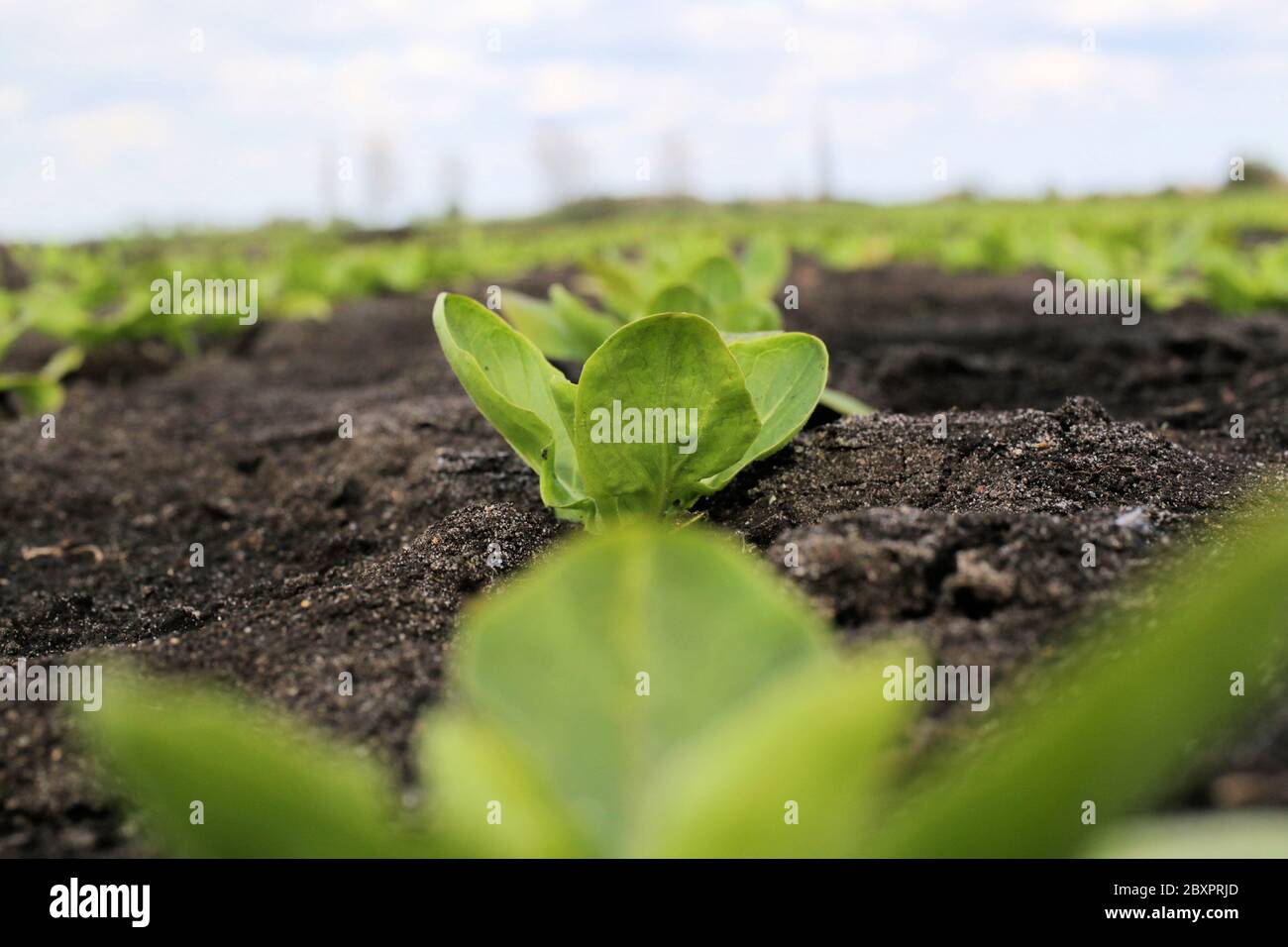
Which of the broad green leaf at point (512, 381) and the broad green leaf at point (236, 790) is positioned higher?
the broad green leaf at point (512, 381)

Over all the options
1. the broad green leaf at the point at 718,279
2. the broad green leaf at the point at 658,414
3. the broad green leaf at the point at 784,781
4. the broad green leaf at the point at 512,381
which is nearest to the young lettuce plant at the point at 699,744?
the broad green leaf at the point at 784,781

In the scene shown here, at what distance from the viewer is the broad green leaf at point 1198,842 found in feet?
1.81

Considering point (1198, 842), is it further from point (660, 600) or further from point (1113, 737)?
point (660, 600)

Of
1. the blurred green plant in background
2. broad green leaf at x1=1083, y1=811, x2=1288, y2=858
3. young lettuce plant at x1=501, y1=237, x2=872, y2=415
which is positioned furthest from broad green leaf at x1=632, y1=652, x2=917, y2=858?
the blurred green plant in background

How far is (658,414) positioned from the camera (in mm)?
1329

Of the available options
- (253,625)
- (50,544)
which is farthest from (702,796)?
(50,544)

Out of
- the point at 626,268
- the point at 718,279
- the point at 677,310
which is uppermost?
the point at 626,268

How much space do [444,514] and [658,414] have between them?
783 mm

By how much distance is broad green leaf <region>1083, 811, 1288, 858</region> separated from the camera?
553 mm

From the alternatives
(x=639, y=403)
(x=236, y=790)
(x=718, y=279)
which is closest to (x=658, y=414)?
(x=639, y=403)

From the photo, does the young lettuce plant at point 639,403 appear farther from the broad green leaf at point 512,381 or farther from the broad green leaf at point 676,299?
the broad green leaf at point 676,299

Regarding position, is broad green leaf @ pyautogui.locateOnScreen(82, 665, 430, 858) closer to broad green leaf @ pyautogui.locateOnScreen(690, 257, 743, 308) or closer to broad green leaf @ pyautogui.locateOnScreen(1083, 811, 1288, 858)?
broad green leaf @ pyautogui.locateOnScreen(1083, 811, 1288, 858)

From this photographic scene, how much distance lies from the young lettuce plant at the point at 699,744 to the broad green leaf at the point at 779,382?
0.85 m
